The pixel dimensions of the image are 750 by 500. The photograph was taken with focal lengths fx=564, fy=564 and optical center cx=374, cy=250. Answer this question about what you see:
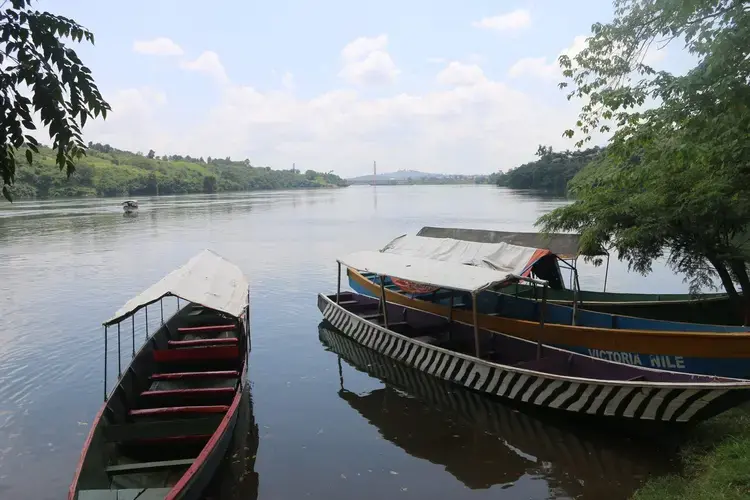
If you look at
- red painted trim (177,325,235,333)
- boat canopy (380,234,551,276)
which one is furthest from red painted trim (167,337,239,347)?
boat canopy (380,234,551,276)

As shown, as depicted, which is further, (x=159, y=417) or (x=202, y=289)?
(x=202, y=289)

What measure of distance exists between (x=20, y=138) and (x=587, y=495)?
26.0ft

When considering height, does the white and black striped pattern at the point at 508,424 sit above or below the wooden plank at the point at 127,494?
below

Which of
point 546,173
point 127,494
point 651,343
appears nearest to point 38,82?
point 127,494

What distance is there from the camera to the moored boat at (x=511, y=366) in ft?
27.7

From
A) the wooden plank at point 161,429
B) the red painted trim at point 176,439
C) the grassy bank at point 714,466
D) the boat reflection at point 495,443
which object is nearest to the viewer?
the grassy bank at point 714,466

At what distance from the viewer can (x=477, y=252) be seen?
1478cm

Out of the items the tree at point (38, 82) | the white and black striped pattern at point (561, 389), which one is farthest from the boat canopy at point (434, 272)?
the tree at point (38, 82)

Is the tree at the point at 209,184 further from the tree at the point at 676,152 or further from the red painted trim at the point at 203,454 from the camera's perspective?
the red painted trim at the point at 203,454

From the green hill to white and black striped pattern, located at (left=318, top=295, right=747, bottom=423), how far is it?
7949 centimetres

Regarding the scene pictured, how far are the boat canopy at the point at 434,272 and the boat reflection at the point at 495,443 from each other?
7.62 ft

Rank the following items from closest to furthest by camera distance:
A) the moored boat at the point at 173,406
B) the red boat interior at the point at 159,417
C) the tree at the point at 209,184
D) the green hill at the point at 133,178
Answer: the moored boat at the point at 173,406, the red boat interior at the point at 159,417, the green hill at the point at 133,178, the tree at the point at 209,184

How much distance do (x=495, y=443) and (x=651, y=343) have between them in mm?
3834

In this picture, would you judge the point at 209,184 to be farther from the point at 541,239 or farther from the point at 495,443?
the point at 495,443
